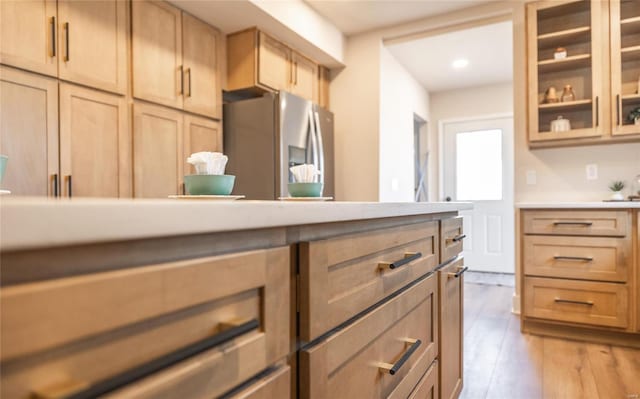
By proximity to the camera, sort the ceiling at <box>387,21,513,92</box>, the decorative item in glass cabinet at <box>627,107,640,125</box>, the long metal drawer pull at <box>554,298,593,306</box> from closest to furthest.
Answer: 1. the long metal drawer pull at <box>554,298,593,306</box>
2. the decorative item in glass cabinet at <box>627,107,640,125</box>
3. the ceiling at <box>387,21,513,92</box>

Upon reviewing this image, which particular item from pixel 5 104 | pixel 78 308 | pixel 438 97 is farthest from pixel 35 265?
pixel 438 97

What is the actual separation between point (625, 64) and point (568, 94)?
432 millimetres

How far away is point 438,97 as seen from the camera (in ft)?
17.5

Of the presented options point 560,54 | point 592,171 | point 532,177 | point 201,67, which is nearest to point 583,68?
point 560,54

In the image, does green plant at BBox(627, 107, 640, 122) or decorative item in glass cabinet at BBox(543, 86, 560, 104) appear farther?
decorative item in glass cabinet at BBox(543, 86, 560, 104)

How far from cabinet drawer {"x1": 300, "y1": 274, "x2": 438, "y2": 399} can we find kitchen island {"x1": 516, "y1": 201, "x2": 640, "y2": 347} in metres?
1.70

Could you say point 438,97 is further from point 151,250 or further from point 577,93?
point 151,250

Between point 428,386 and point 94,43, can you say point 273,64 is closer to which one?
point 94,43

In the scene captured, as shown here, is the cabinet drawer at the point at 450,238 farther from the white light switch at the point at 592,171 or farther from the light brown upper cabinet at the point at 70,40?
the white light switch at the point at 592,171

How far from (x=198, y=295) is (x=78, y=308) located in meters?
0.12

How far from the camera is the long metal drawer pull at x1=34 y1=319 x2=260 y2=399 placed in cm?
33

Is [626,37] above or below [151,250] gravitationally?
above

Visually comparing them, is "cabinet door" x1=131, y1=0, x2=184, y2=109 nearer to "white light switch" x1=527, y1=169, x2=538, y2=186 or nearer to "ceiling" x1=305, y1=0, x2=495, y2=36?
"ceiling" x1=305, y1=0, x2=495, y2=36

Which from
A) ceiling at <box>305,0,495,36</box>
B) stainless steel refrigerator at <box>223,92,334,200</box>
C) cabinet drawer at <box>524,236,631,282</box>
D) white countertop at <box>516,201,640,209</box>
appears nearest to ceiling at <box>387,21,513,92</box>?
ceiling at <box>305,0,495,36</box>
